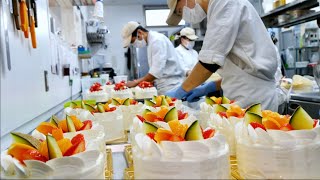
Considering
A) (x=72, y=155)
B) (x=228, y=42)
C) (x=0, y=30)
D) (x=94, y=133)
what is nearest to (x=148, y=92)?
(x=228, y=42)

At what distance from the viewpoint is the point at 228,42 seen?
1943 mm

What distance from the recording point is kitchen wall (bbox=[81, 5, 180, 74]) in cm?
831

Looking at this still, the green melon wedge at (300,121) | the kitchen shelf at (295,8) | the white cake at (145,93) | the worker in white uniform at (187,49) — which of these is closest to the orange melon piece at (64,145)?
the green melon wedge at (300,121)

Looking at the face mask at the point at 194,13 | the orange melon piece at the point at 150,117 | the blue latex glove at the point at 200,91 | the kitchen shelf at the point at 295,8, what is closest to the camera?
the orange melon piece at the point at 150,117

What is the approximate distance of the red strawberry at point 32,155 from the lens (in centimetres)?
79

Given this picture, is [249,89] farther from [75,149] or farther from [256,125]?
[75,149]

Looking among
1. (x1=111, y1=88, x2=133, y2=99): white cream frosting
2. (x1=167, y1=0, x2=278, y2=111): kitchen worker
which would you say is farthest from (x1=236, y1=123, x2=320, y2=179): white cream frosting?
(x1=111, y1=88, x2=133, y2=99): white cream frosting

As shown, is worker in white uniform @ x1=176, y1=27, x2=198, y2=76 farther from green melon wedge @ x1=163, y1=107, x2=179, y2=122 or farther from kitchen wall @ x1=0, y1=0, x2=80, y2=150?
green melon wedge @ x1=163, y1=107, x2=179, y2=122

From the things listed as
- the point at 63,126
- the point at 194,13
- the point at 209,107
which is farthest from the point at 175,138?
the point at 194,13

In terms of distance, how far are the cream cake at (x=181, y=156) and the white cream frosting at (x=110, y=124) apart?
650 mm

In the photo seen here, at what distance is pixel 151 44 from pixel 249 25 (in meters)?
2.11

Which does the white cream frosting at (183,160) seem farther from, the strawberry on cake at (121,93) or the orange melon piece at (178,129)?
the strawberry on cake at (121,93)

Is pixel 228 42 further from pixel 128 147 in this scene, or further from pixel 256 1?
pixel 256 1

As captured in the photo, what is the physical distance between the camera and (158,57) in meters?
3.88
